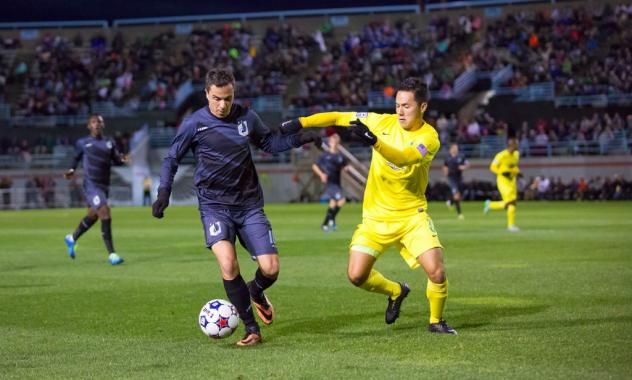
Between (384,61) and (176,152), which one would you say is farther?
(384,61)

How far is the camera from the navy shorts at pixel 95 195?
59.5 feet

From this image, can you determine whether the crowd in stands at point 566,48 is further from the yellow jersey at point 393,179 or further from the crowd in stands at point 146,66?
the yellow jersey at point 393,179

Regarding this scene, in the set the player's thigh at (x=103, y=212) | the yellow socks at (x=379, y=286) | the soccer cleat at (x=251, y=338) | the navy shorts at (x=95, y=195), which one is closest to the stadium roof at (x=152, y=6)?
the navy shorts at (x=95, y=195)

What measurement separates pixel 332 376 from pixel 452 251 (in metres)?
12.6

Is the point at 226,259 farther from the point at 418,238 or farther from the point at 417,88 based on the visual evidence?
the point at 417,88

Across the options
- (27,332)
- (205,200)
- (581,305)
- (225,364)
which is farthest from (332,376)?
(581,305)

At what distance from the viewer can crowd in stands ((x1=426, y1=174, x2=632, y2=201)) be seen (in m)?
46.0

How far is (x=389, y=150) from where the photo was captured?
8758 millimetres

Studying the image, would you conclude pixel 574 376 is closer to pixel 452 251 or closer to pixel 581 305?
pixel 581 305

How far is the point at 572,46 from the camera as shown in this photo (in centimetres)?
5322

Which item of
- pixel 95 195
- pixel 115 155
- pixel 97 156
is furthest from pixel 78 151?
pixel 95 195

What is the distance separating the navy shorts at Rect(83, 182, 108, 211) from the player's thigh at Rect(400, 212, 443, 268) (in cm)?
982

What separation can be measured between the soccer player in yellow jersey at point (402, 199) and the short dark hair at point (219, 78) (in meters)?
0.68

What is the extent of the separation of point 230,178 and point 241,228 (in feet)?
1.57
